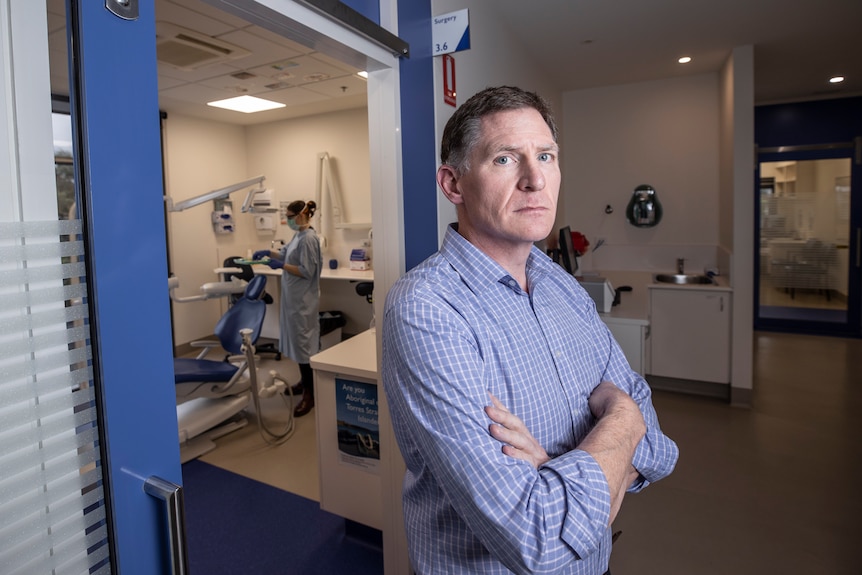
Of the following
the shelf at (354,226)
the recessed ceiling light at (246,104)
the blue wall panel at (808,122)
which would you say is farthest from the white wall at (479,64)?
the blue wall panel at (808,122)

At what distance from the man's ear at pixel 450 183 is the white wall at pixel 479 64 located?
704mm

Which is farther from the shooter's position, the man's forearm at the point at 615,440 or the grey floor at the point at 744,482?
the grey floor at the point at 744,482

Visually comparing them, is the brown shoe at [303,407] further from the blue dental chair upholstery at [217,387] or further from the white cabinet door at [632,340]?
the white cabinet door at [632,340]

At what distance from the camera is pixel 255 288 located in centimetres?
379

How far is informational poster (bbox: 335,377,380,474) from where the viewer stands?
2201 millimetres

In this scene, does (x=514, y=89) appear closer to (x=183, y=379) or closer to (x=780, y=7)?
(x=183, y=379)

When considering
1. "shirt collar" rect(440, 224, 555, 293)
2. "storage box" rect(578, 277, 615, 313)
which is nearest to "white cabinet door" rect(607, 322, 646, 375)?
"storage box" rect(578, 277, 615, 313)

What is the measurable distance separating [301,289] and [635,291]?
9.58 feet

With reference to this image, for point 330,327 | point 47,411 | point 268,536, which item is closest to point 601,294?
point 268,536

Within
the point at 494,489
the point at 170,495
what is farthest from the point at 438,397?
the point at 170,495

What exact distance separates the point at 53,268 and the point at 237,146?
628 centimetres

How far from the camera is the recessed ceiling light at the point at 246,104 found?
5102 mm

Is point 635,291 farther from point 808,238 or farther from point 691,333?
point 808,238

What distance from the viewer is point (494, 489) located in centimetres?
81
